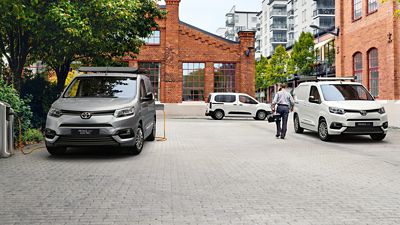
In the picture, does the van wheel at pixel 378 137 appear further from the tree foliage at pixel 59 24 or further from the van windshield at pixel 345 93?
the tree foliage at pixel 59 24

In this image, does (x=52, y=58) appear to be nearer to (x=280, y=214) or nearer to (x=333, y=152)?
(x=333, y=152)

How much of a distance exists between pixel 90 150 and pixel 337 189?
6390mm

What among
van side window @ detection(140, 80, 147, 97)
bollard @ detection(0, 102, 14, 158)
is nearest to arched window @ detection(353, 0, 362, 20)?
van side window @ detection(140, 80, 147, 97)

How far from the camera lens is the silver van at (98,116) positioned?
8.48 metres

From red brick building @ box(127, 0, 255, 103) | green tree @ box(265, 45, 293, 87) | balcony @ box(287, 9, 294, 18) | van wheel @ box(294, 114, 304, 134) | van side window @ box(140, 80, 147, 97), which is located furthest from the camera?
balcony @ box(287, 9, 294, 18)

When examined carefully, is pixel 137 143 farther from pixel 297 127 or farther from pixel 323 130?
pixel 297 127

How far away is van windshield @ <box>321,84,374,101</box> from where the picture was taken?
514 inches

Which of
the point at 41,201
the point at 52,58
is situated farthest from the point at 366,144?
the point at 52,58

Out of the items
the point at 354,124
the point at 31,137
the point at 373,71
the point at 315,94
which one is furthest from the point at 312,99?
the point at 373,71

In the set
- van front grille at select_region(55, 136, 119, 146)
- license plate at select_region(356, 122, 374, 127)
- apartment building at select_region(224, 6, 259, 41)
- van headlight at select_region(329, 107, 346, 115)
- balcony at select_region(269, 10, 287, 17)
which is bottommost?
van front grille at select_region(55, 136, 119, 146)

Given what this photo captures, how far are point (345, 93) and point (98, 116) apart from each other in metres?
8.14

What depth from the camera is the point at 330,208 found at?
4.83 meters

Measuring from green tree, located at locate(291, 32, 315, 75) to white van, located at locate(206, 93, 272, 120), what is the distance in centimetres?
2649

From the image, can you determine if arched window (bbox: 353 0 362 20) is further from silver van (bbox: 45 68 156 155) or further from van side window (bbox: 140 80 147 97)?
silver van (bbox: 45 68 156 155)
